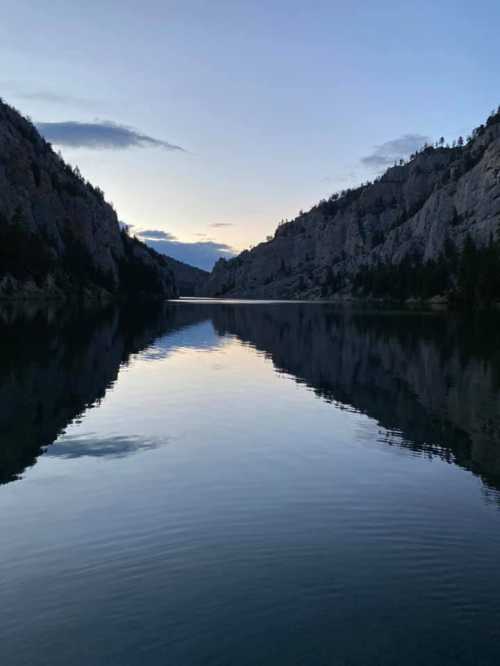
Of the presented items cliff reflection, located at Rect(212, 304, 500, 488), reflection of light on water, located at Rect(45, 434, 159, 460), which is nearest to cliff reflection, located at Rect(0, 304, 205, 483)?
reflection of light on water, located at Rect(45, 434, 159, 460)

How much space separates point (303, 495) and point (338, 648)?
728 centimetres

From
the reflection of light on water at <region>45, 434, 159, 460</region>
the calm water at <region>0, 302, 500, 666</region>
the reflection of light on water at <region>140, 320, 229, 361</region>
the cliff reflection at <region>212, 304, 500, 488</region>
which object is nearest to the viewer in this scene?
the calm water at <region>0, 302, 500, 666</region>

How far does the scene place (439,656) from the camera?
8688mm

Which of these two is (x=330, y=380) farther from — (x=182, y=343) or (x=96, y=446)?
(x=182, y=343)

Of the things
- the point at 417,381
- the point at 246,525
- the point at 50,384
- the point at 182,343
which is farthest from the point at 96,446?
the point at 182,343

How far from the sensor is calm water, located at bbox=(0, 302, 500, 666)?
9.09 metres

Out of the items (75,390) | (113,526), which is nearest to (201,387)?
(75,390)

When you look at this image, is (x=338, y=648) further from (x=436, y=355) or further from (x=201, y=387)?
(x=436, y=355)

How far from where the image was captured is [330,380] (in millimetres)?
37500

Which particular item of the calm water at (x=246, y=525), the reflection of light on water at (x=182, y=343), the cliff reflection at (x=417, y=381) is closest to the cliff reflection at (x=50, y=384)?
the calm water at (x=246, y=525)

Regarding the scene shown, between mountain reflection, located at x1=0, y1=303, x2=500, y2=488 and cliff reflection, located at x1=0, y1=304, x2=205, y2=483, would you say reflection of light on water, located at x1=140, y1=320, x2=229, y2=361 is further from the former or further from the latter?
cliff reflection, located at x1=0, y1=304, x2=205, y2=483

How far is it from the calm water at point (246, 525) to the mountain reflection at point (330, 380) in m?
0.19

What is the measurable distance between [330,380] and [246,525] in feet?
79.8

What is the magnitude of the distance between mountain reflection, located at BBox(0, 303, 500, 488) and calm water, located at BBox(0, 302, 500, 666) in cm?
19
